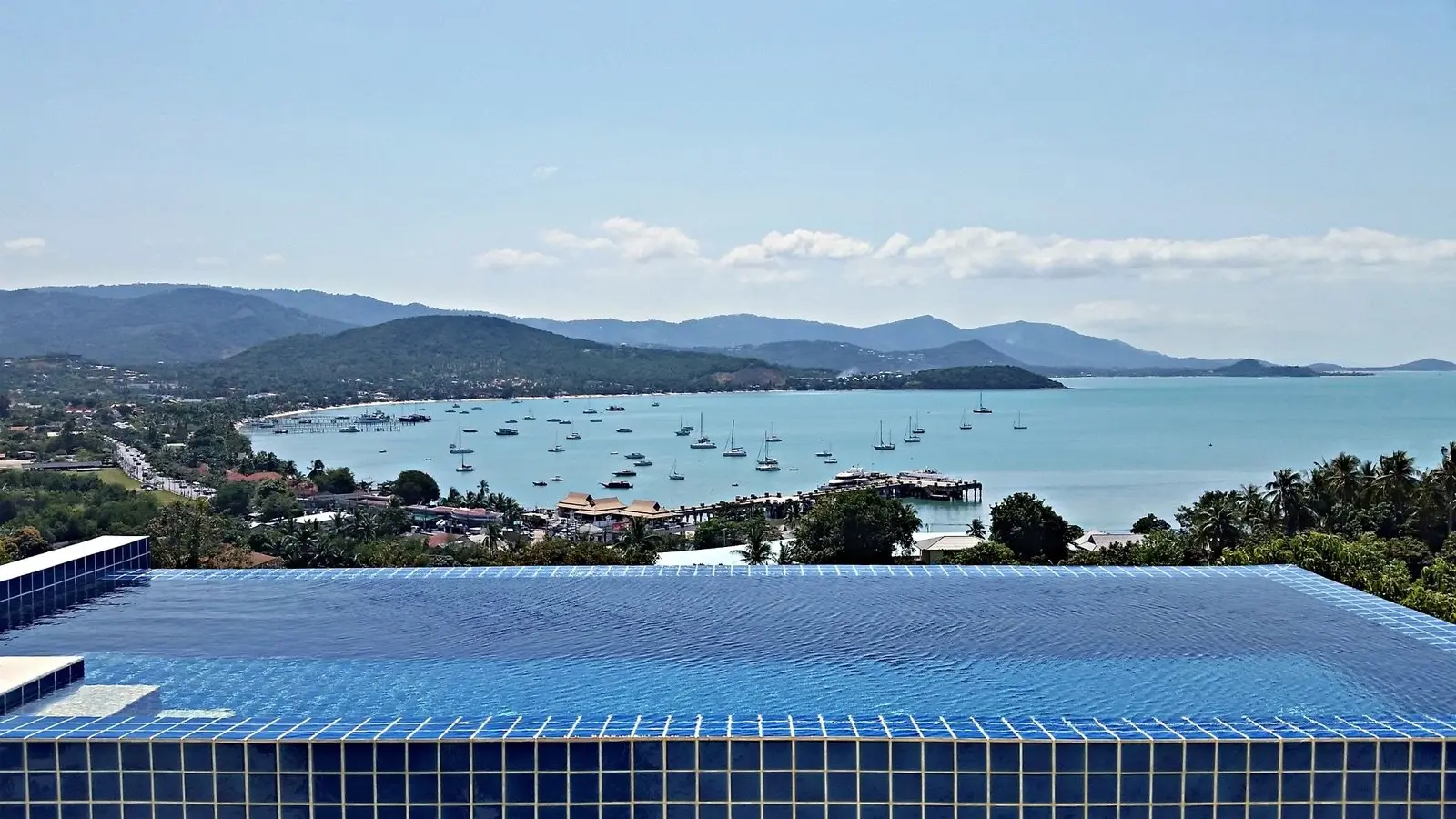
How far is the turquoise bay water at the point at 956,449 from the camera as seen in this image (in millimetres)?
86438

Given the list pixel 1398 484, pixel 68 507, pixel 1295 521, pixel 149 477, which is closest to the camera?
pixel 1295 521

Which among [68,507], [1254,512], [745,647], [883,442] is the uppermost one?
[745,647]

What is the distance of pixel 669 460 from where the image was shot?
109375mm

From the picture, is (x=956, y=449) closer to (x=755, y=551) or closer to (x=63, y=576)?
(x=755, y=551)

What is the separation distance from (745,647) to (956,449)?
4211 inches

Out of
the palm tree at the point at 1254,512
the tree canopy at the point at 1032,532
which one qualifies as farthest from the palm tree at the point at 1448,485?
the tree canopy at the point at 1032,532

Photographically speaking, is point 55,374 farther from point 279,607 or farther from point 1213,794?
point 1213,794

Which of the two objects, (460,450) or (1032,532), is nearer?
(1032,532)

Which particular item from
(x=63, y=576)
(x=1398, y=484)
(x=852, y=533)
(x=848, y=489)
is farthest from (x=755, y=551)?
(x=848, y=489)

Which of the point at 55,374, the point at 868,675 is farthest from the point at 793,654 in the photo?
the point at 55,374

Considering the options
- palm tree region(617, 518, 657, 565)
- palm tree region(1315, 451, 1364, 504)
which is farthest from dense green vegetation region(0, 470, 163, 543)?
palm tree region(1315, 451, 1364, 504)

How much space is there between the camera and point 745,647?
1666 cm

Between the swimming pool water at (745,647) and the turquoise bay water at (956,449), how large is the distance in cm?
4908

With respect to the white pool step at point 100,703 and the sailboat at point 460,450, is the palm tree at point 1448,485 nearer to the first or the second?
the white pool step at point 100,703
